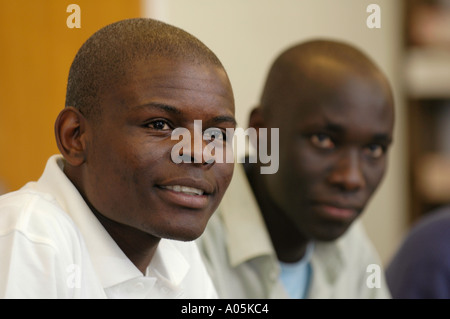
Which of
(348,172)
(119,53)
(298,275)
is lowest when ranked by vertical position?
(298,275)

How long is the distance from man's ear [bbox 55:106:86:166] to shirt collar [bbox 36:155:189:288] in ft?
0.06

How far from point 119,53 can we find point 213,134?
0.07 meters

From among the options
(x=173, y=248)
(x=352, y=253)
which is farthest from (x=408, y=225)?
(x=173, y=248)

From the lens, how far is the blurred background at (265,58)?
452mm

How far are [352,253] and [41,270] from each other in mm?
463

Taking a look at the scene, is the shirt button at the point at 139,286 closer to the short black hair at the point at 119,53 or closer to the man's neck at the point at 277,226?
the short black hair at the point at 119,53

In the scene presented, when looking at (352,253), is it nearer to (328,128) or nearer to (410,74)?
(328,128)

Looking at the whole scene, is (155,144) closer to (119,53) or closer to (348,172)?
(119,53)

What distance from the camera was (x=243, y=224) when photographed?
60 centimetres

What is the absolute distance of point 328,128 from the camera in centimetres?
54

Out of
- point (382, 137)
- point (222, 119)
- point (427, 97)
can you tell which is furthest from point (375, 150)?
point (427, 97)

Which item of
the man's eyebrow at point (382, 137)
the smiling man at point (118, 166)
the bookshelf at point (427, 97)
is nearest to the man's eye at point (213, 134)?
the smiling man at point (118, 166)

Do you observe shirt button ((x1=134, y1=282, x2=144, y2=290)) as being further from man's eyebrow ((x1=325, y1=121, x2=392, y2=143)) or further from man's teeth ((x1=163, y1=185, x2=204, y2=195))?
man's eyebrow ((x1=325, y1=121, x2=392, y2=143))

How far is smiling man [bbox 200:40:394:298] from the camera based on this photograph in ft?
1.74
